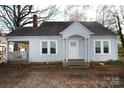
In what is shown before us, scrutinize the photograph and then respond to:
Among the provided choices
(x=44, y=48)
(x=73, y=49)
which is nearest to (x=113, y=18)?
(x=73, y=49)

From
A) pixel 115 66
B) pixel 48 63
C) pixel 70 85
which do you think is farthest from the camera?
pixel 48 63

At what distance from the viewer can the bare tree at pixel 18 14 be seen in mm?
21016

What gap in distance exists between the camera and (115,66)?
46.4 feet

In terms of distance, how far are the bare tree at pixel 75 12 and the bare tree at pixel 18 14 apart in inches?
54.5

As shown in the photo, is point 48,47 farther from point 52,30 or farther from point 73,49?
point 73,49

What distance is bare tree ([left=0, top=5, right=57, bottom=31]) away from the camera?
827 inches

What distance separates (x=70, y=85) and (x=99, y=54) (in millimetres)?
7145

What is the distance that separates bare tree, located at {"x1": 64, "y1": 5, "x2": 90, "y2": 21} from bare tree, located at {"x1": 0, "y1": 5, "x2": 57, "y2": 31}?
1.38 m

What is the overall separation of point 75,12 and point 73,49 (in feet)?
19.3

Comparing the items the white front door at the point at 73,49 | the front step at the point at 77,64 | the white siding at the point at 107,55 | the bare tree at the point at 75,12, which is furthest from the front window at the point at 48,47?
the bare tree at the point at 75,12

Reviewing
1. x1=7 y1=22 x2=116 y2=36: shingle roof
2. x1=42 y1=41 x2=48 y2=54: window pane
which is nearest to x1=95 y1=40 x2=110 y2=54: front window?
x1=7 y1=22 x2=116 y2=36: shingle roof

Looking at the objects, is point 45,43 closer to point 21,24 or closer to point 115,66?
point 115,66

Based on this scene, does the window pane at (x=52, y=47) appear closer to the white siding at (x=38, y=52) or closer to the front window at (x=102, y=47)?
the white siding at (x=38, y=52)
